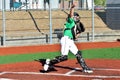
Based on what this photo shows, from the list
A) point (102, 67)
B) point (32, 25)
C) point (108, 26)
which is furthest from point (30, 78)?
point (108, 26)

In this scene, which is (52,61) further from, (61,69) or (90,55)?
(90,55)

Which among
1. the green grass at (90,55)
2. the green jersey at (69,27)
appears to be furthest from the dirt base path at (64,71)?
the green jersey at (69,27)

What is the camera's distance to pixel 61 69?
43.9ft

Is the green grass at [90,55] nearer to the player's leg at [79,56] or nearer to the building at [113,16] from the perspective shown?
the player's leg at [79,56]

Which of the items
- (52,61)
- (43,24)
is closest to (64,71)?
(52,61)

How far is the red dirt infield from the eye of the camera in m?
11.8

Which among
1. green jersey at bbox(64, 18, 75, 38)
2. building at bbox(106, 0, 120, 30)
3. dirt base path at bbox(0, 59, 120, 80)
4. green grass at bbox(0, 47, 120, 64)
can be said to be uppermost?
building at bbox(106, 0, 120, 30)

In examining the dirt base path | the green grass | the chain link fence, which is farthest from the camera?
the chain link fence

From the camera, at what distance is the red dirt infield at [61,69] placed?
1179 cm

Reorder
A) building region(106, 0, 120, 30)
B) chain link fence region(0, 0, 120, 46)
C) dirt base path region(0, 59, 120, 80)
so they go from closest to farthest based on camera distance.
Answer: dirt base path region(0, 59, 120, 80)
chain link fence region(0, 0, 120, 46)
building region(106, 0, 120, 30)

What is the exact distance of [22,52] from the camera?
14859 mm

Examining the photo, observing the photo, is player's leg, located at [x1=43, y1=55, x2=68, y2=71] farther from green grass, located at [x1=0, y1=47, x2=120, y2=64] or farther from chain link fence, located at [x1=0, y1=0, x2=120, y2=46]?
chain link fence, located at [x1=0, y1=0, x2=120, y2=46]

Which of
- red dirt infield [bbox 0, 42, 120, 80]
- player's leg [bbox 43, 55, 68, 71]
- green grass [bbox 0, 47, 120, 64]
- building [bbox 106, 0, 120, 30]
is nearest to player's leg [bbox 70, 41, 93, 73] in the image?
red dirt infield [bbox 0, 42, 120, 80]

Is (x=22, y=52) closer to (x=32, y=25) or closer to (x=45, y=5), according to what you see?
(x=32, y=25)
